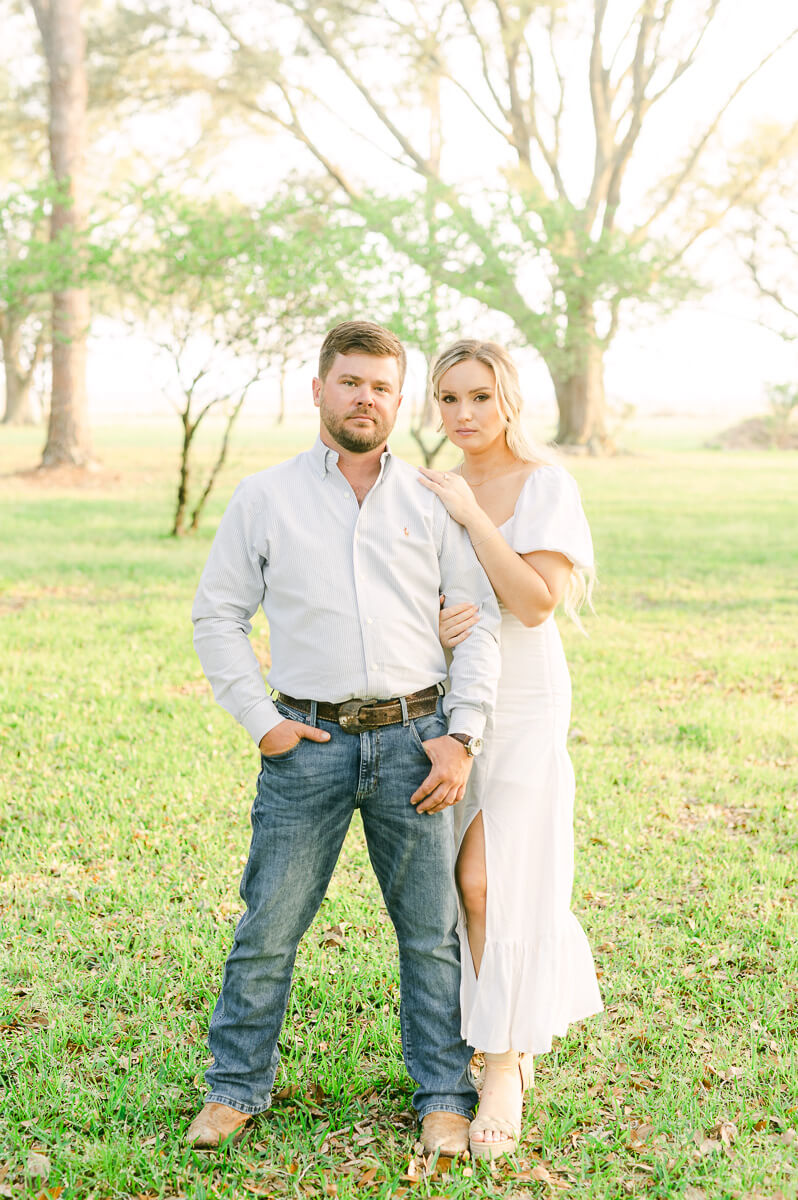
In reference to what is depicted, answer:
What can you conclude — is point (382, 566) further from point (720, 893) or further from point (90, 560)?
point (90, 560)

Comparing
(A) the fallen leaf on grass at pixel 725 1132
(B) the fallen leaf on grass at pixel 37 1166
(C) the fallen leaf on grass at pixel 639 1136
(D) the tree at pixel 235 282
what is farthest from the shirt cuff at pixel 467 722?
(D) the tree at pixel 235 282

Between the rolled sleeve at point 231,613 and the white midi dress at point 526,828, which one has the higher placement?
the rolled sleeve at point 231,613

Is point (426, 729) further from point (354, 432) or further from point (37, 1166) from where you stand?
point (37, 1166)

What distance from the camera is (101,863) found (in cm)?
505

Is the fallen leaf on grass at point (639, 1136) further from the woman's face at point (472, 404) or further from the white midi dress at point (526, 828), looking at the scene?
the woman's face at point (472, 404)

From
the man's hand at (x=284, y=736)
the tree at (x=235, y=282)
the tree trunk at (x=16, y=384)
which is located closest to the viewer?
the man's hand at (x=284, y=736)

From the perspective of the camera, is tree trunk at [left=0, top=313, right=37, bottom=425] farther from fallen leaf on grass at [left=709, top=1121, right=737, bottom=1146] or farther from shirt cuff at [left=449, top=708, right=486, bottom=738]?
fallen leaf on grass at [left=709, top=1121, right=737, bottom=1146]

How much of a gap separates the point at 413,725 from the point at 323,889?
0.58m

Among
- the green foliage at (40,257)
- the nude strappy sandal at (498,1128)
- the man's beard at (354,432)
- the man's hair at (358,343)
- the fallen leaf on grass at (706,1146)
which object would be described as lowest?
the fallen leaf on grass at (706,1146)

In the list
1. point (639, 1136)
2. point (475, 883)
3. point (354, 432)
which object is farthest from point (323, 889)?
point (354, 432)

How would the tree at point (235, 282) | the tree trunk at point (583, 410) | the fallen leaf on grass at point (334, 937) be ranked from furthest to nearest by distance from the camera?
the tree trunk at point (583, 410) < the tree at point (235, 282) < the fallen leaf on grass at point (334, 937)

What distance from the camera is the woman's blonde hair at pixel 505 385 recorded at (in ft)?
10.8

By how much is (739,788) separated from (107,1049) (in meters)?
3.94

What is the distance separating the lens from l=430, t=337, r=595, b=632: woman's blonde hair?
3303 mm
